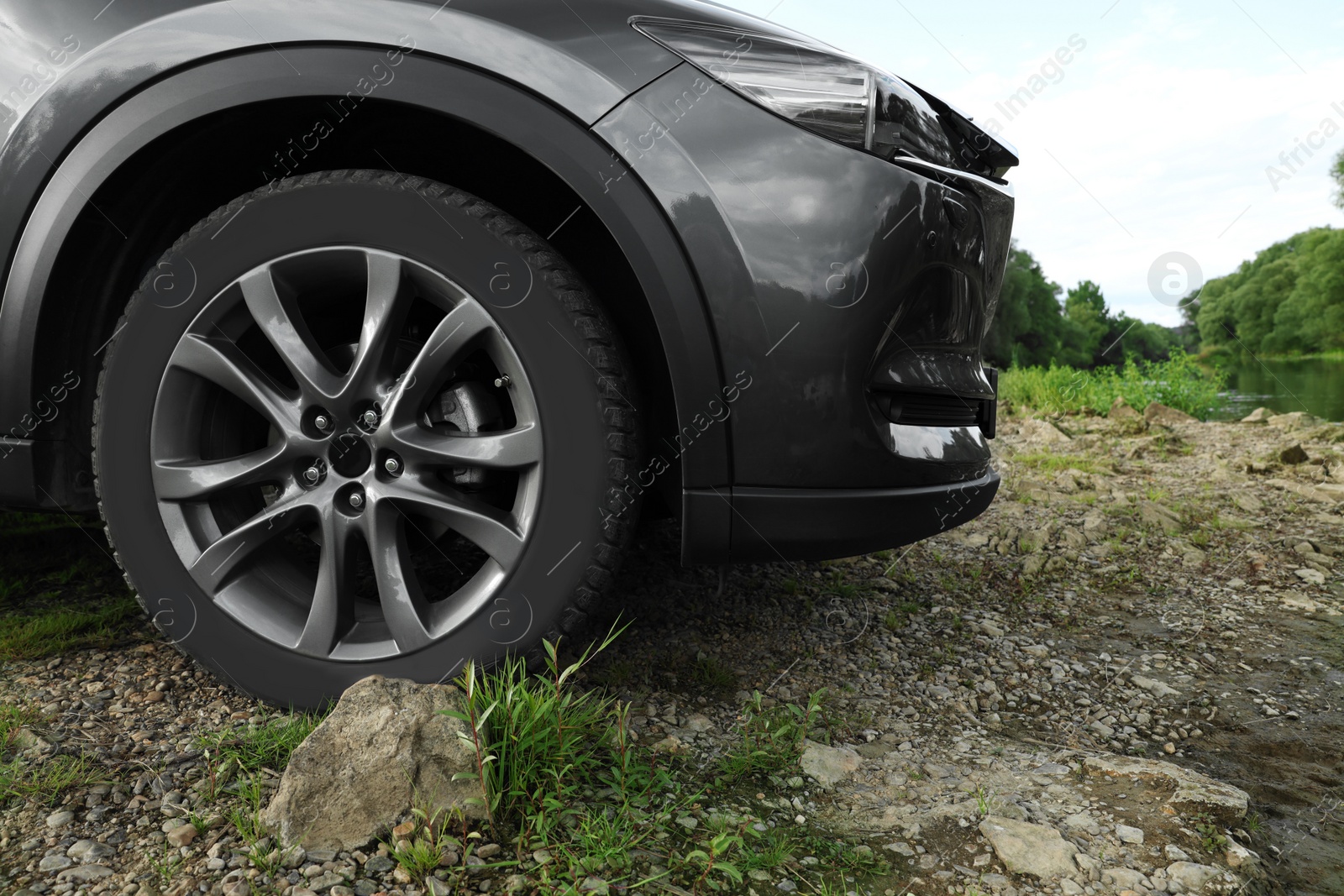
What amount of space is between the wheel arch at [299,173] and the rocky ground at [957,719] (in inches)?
25.2

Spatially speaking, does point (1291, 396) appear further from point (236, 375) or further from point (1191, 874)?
point (236, 375)

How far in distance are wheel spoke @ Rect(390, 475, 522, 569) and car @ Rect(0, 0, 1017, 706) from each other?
0.03 ft

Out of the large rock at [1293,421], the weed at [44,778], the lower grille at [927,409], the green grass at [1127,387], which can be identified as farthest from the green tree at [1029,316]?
the weed at [44,778]

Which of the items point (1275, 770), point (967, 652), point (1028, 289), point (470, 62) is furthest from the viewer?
point (1028, 289)

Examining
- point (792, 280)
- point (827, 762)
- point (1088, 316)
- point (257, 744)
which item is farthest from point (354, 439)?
point (1088, 316)

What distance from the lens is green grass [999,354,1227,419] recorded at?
29.5 ft

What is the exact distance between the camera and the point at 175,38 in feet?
5.84

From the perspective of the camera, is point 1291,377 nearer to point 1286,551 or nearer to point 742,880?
point 1286,551

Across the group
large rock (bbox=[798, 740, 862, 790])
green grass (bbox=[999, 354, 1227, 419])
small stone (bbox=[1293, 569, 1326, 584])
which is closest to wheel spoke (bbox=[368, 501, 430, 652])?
large rock (bbox=[798, 740, 862, 790])

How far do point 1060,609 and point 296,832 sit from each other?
8.85ft

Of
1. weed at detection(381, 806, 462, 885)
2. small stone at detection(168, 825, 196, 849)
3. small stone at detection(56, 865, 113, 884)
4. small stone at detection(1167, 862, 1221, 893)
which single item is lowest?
small stone at detection(56, 865, 113, 884)

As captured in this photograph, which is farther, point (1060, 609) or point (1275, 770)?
point (1060, 609)

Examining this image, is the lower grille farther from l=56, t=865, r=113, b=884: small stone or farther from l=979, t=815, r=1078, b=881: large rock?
l=56, t=865, r=113, b=884: small stone

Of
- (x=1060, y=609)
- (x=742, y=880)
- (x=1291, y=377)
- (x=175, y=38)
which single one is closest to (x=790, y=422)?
(x=742, y=880)
